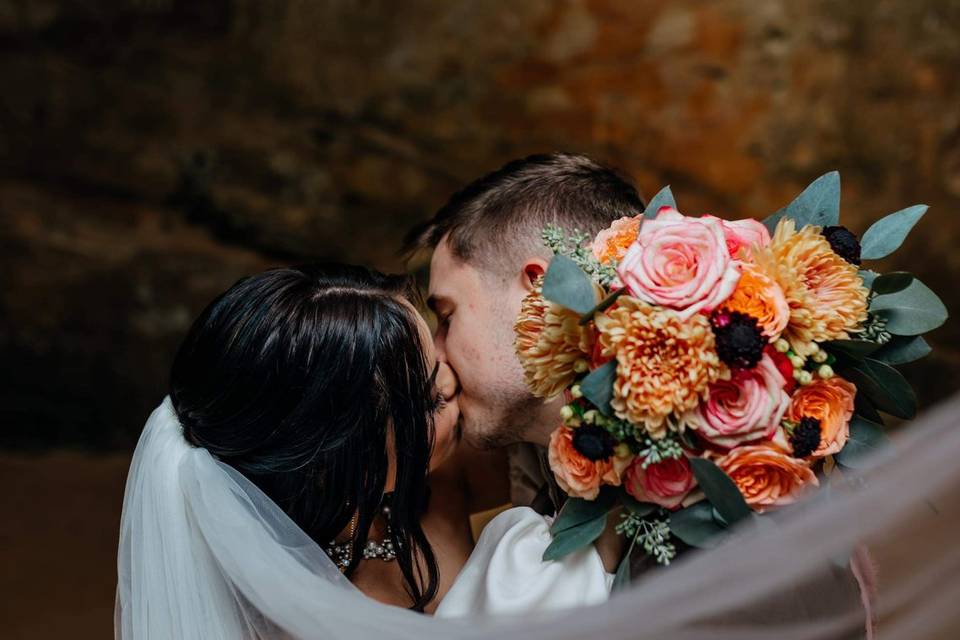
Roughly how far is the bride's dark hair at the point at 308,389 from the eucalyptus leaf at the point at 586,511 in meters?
0.35

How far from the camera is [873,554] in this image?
1.00 metres

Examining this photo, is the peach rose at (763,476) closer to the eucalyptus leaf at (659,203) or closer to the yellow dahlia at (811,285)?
the yellow dahlia at (811,285)

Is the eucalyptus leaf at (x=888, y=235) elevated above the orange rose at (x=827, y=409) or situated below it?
above

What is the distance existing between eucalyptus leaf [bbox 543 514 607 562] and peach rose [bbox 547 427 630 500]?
4cm

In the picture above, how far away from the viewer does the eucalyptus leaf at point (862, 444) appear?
1.27 metres

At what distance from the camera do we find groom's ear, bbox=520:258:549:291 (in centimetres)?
171

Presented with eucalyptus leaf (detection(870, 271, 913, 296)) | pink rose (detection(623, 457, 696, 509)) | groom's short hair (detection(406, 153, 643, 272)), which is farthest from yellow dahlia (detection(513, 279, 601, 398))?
groom's short hair (detection(406, 153, 643, 272))

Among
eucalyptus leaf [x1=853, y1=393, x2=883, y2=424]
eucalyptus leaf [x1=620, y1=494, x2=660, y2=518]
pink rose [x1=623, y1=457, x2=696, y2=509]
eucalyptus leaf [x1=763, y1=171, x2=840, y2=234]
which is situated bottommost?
eucalyptus leaf [x1=620, y1=494, x2=660, y2=518]

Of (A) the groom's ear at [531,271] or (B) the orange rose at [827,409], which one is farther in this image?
(A) the groom's ear at [531,271]

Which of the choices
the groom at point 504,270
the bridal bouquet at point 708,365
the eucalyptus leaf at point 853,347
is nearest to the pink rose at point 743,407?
the bridal bouquet at point 708,365

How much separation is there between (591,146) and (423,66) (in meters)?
0.77

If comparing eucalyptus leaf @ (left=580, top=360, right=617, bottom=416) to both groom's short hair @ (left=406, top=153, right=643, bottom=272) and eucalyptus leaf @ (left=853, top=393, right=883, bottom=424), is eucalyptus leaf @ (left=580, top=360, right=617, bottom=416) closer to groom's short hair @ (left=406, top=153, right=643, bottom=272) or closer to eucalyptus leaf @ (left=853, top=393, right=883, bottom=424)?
eucalyptus leaf @ (left=853, top=393, right=883, bottom=424)

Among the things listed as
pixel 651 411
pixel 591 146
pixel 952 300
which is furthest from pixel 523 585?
pixel 952 300

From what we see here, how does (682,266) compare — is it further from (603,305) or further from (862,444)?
(862,444)
